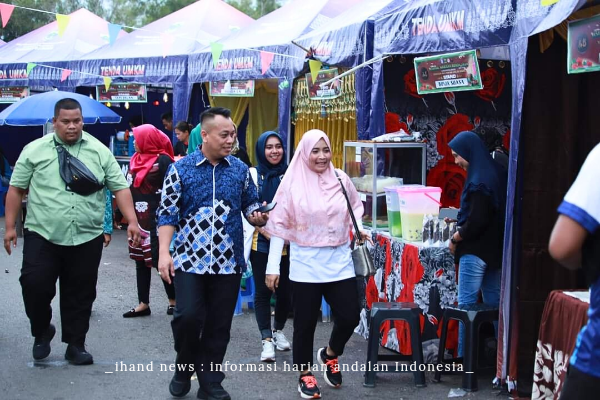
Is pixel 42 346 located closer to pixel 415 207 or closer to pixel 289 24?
pixel 415 207

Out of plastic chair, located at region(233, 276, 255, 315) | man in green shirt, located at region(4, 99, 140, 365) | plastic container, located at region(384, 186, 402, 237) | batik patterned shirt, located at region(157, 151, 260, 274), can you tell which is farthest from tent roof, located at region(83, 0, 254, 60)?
batik patterned shirt, located at region(157, 151, 260, 274)

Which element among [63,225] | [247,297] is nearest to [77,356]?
[63,225]

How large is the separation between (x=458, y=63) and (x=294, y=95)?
3959 mm

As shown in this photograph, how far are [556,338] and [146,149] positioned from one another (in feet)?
13.1

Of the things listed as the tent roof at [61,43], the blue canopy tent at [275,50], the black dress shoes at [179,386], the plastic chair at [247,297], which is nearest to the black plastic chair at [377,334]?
the black dress shoes at [179,386]

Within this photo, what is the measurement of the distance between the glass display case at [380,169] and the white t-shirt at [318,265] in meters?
1.74

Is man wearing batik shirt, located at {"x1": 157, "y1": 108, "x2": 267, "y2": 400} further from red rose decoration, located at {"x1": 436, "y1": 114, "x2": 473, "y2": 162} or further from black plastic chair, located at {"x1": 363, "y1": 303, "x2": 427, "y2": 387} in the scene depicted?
red rose decoration, located at {"x1": 436, "y1": 114, "x2": 473, "y2": 162}

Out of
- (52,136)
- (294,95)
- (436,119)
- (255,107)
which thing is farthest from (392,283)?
(255,107)

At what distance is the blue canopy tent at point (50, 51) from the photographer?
612 inches

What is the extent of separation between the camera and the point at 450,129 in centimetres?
750

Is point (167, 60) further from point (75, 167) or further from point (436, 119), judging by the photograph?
point (75, 167)

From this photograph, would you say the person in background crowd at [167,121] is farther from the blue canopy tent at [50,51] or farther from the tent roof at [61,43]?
the tent roof at [61,43]

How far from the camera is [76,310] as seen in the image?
5758 millimetres

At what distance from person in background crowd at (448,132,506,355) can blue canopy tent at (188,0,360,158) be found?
174 inches
